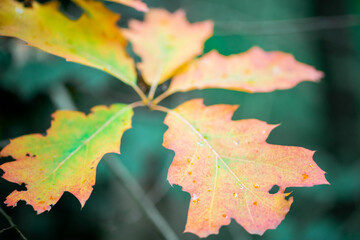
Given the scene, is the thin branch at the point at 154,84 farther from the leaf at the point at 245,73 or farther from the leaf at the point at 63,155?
the leaf at the point at 63,155

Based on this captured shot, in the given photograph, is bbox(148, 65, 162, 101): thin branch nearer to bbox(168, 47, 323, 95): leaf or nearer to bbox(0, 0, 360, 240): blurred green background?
bbox(168, 47, 323, 95): leaf

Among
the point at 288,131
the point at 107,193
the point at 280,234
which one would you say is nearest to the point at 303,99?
the point at 288,131

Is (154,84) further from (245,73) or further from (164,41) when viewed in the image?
(245,73)

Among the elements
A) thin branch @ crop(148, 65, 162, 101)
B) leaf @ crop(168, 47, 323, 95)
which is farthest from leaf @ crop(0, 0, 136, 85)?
leaf @ crop(168, 47, 323, 95)

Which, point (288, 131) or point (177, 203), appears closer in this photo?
point (177, 203)

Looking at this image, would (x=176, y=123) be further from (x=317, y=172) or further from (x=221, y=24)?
(x=221, y=24)

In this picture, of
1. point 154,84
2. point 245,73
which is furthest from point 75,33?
point 245,73

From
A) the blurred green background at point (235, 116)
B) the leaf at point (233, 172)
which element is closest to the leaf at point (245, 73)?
the leaf at point (233, 172)
